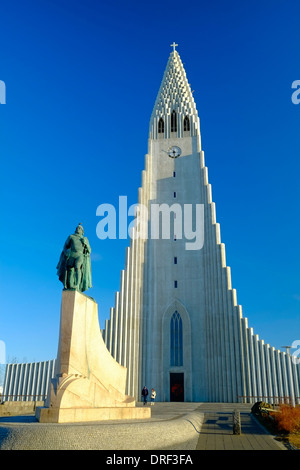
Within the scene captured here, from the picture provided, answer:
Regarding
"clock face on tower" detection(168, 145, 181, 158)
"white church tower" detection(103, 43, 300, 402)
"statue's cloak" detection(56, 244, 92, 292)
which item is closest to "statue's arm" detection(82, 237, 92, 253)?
"statue's cloak" detection(56, 244, 92, 292)

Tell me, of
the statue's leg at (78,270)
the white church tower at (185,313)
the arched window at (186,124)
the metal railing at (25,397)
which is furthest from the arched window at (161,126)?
the statue's leg at (78,270)

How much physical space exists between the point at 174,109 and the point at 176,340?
24594 mm

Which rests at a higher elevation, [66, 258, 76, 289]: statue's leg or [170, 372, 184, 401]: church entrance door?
[66, 258, 76, 289]: statue's leg

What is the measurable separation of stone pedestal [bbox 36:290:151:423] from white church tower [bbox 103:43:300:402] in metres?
17.8

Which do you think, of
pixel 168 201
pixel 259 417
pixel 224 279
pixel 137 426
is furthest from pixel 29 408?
pixel 168 201

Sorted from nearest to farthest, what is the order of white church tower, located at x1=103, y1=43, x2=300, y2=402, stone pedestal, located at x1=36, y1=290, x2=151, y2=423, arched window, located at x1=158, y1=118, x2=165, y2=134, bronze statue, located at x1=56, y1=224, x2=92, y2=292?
stone pedestal, located at x1=36, y1=290, x2=151, y2=423, bronze statue, located at x1=56, y1=224, x2=92, y2=292, white church tower, located at x1=103, y1=43, x2=300, y2=402, arched window, located at x1=158, y1=118, x2=165, y2=134

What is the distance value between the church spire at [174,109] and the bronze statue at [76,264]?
28.4 metres

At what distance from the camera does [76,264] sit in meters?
13.0

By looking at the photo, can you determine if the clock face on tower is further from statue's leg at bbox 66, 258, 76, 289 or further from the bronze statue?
statue's leg at bbox 66, 258, 76, 289

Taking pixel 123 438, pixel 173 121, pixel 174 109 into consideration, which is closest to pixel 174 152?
pixel 173 121

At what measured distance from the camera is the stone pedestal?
1016 centimetres

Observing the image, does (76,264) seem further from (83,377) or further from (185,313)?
(185,313)
